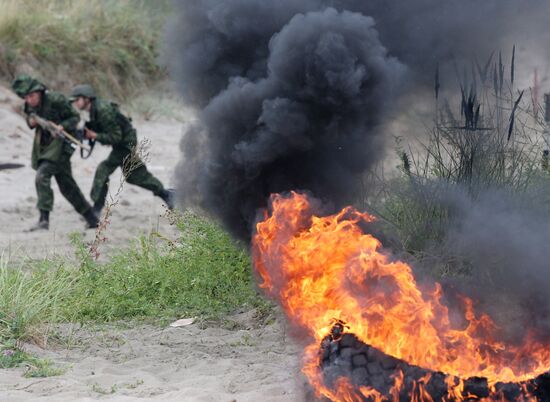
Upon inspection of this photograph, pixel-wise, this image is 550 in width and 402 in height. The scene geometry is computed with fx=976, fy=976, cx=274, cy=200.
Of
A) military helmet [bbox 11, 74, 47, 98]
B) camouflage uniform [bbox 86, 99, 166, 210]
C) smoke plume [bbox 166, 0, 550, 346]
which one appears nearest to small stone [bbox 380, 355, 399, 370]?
smoke plume [bbox 166, 0, 550, 346]

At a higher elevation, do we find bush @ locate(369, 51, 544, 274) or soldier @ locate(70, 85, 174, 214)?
soldier @ locate(70, 85, 174, 214)

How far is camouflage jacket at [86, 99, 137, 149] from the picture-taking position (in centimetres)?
1066

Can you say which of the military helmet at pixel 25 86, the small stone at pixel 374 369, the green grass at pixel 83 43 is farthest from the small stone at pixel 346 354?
the green grass at pixel 83 43

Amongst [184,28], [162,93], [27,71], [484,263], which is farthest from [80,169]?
[484,263]

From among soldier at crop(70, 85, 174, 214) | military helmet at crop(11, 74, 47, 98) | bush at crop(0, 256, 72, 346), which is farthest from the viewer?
soldier at crop(70, 85, 174, 214)

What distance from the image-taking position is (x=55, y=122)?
1095cm

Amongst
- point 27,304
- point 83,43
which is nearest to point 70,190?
point 27,304

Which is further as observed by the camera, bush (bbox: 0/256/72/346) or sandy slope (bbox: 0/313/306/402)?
bush (bbox: 0/256/72/346)

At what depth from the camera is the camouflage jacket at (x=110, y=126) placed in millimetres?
10656

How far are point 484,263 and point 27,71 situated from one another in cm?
1187

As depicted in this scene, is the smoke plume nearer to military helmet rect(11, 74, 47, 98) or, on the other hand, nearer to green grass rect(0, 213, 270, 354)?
green grass rect(0, 213, 270, 354)

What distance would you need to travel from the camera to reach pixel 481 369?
419 centimetres

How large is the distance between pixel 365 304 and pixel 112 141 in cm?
678

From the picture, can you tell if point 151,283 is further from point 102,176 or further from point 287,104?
point 102,176
